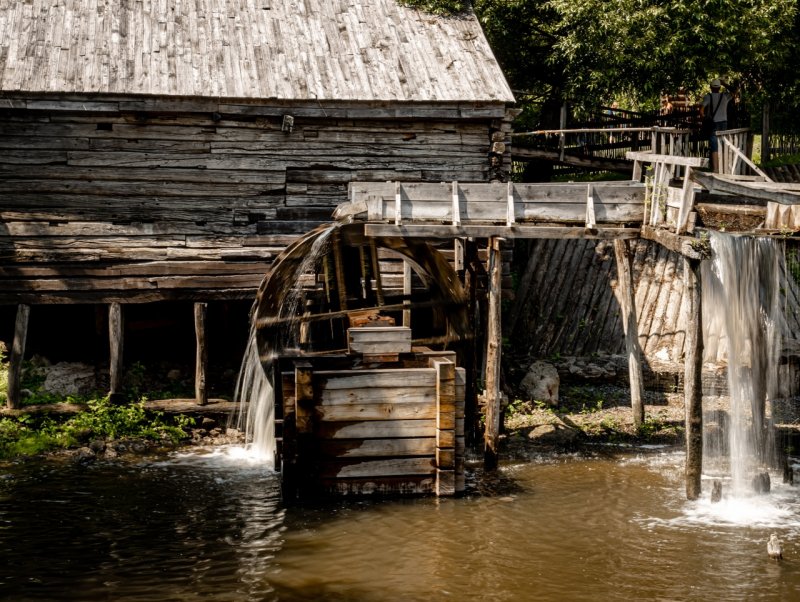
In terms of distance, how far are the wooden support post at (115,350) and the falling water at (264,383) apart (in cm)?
173

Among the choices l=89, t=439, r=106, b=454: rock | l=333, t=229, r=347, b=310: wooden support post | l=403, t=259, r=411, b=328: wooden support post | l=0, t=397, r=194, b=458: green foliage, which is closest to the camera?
l=89, t=439, r=106, b=454: rock

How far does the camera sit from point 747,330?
12250 mm

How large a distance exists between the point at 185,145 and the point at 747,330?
836 cm

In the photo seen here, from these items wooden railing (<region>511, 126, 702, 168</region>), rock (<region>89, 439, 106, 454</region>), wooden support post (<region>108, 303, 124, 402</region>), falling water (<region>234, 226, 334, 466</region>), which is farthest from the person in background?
rock (<region>89, 439, 106, 454</region>)

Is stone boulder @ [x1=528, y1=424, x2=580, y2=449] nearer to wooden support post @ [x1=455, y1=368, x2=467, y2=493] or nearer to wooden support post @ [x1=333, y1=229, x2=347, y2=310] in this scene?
wooden support post @ [x1=455, y1=368, x2=467, y2=493]

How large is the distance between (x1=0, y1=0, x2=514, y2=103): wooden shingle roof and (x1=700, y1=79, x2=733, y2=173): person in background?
4854 millimetres

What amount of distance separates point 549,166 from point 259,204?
857 cm

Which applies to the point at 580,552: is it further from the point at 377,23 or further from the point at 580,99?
the point at 580,99

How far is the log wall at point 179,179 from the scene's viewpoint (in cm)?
1488

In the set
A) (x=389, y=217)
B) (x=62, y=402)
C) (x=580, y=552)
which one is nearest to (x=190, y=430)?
(x=62, y=402)

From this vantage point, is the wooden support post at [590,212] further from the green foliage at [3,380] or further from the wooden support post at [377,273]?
the green foliage at [3,380]

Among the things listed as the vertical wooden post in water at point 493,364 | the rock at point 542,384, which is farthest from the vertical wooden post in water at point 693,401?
Result: the rock at point 542,384

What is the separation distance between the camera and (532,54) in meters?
21.3

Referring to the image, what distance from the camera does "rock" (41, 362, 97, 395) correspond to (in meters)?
15.5
